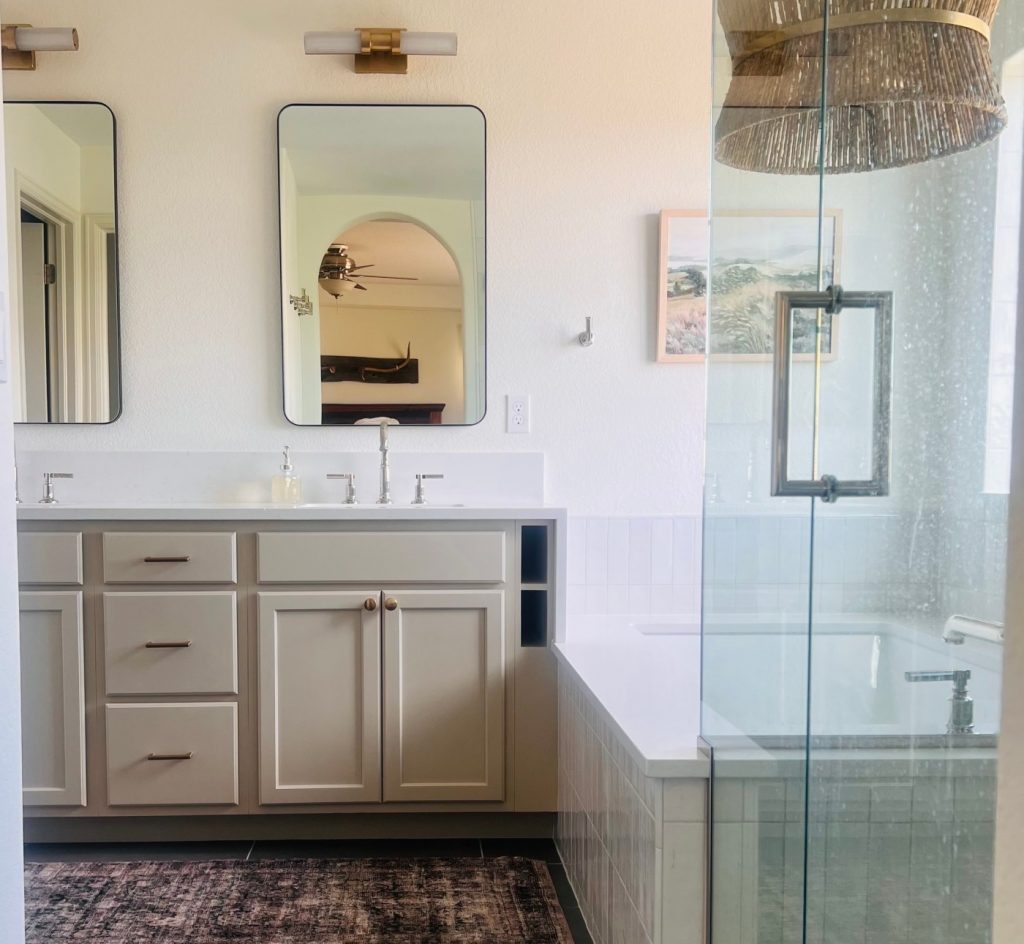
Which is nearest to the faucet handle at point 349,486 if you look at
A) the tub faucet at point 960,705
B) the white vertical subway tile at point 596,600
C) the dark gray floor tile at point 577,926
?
the white vertical subway tile at point 596,600

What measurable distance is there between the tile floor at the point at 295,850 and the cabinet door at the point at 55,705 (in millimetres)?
157

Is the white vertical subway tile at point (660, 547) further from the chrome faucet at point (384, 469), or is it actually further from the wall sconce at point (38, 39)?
the wall sconce at point (38, 39)

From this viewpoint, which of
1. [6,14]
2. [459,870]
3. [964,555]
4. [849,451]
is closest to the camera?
[964,555]

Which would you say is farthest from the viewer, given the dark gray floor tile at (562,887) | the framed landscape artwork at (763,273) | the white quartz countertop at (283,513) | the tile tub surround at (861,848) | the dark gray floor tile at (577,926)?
the white quartz countertop at (283,513)

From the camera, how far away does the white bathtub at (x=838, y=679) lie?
3.07 feet

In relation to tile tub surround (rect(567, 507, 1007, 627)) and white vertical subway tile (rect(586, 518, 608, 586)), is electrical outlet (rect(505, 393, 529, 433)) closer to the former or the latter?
white vertical subway tile (rect(586, 518, 608, 586))

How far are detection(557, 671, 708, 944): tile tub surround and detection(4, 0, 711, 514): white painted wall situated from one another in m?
0.93

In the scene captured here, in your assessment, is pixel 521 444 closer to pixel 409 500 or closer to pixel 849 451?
pixel 409 500

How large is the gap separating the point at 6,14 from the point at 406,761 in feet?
7.97

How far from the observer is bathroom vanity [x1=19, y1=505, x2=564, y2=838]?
252 cm

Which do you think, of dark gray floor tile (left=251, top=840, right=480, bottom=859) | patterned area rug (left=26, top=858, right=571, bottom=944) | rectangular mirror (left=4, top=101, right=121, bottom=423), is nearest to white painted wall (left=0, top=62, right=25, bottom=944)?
patterned area rug (left=26, top=858, right=571, bottom=944)

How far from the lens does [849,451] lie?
3.69 feet

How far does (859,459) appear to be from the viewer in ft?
3.63

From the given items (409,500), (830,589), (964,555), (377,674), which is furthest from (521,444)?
(964,555)
